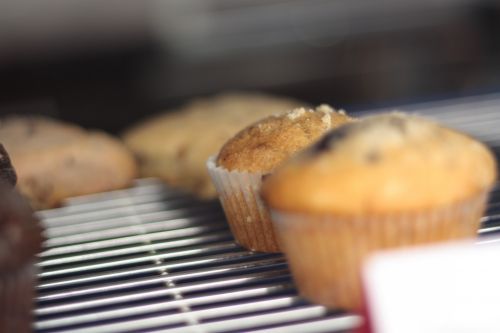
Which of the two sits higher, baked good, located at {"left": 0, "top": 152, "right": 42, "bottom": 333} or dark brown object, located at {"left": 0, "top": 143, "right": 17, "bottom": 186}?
dark brown object, located at {"left": 0, "top": 143, "right": 17, "bottom": 186}

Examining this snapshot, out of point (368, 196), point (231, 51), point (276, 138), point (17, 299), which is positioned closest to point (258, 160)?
point (276, 138)

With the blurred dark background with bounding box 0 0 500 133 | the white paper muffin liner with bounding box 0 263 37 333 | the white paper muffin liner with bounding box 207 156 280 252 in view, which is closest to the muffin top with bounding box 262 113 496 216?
the white paper muffin liner with bounding box 207 156 280 252

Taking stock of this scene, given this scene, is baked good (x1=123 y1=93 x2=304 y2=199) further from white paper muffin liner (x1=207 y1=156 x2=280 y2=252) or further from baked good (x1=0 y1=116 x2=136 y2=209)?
white paper muffin liner (x1=207 y1=156 x2=280 y2=252)

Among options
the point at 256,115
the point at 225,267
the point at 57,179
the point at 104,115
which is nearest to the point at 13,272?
the point at 225,267

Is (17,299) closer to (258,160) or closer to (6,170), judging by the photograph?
(6,170)

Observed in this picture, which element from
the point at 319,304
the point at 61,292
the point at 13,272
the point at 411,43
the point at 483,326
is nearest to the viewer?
the point at 483,326

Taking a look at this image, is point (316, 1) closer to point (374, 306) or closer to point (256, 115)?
point (256, 115)
